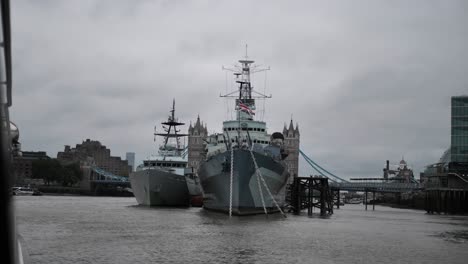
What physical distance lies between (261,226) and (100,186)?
134 meters

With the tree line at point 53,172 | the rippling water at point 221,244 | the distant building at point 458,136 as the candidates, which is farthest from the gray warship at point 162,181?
the tree line at point 53,172

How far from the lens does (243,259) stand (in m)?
21.8

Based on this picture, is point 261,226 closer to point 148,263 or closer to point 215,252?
point 215,252

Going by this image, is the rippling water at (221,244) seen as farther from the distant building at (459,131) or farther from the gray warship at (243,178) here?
the distant building at (459,131)

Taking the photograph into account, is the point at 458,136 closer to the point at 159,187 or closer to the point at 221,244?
the point at 159,187

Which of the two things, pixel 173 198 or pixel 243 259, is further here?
pixel 173 198

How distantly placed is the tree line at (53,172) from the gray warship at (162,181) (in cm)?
7664

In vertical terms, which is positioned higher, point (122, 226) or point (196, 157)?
point (196, 157)

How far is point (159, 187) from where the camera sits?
62.3m

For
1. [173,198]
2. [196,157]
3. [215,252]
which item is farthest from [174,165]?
[196,157]

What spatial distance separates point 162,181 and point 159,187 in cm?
80

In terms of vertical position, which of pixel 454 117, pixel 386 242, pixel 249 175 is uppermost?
pixel 454 117

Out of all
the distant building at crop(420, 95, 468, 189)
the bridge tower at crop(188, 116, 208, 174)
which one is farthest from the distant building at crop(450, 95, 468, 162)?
the bridge tower at crop(188, 116, 208, 174)

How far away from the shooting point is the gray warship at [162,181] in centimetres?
6203
